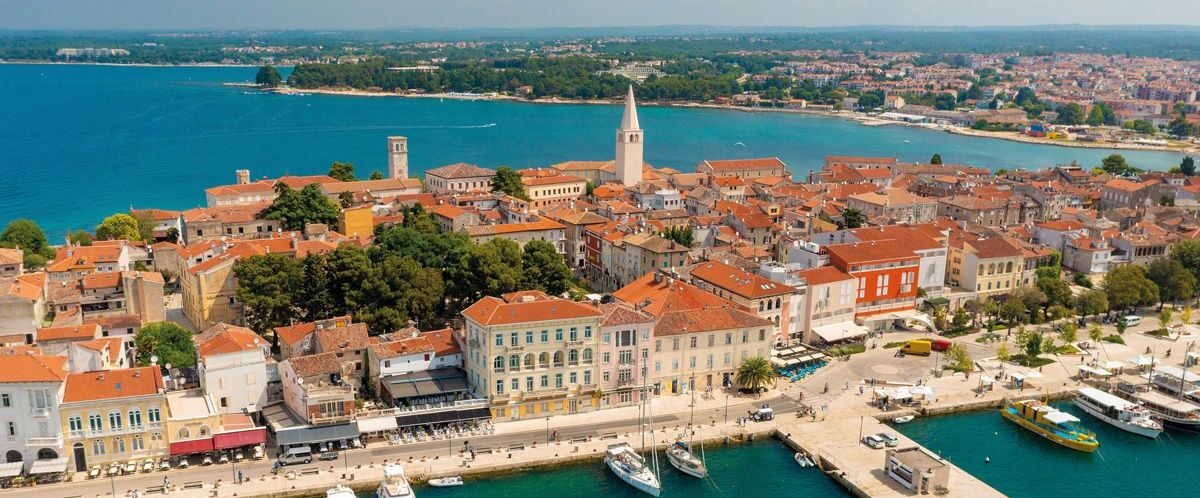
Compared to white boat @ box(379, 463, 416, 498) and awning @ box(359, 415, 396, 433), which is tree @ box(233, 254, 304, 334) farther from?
white boat @ box(379, 463, 416, 498)

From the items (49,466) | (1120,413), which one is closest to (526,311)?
(49,466)

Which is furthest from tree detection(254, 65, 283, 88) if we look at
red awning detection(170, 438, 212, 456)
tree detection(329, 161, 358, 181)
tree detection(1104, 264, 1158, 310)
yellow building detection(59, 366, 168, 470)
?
red awning detection(170, 438, 212, 456)

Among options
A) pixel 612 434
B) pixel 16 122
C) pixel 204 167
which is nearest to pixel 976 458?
pixel 612 434

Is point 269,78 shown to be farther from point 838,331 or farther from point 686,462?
point 686,462

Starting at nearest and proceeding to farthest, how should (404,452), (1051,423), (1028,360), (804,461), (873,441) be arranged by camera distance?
(404,452) → (804,461) → (873,441) → (1051,423) → (1028,360)

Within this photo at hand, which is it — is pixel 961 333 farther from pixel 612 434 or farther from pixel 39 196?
pixel 39 196

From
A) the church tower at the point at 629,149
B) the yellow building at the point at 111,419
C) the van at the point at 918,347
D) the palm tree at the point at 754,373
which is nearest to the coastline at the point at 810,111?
the church tower at the point at 629,149

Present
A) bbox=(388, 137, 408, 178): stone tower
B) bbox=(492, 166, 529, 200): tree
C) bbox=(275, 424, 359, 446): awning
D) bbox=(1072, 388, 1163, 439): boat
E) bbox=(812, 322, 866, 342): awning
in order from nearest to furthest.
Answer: bbox=(275, 424, 359, 446): awning
bbox=(1072, 388, 1163, 439): boat
bbox=(812, 322, 866, 342): awning
bbox=(492, 166, 529, 200): tree
bbox=(388, 137, 408, 178): stone tower
